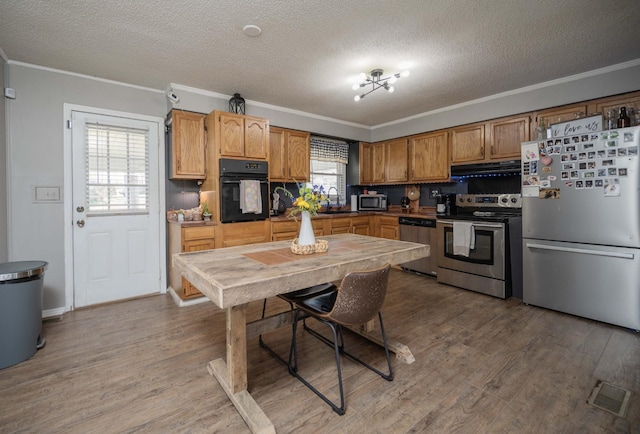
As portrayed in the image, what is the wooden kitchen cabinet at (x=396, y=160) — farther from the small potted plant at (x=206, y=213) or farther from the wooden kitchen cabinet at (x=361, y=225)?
the small potted plant at (x=206, y=213)

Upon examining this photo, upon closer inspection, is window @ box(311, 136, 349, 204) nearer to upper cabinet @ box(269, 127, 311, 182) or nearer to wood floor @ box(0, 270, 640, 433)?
upper cabinet @ box(269, 127, 311, 182)

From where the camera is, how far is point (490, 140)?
4.08 metres

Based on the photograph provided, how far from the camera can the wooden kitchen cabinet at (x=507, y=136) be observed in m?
3.78

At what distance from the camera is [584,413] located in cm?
169

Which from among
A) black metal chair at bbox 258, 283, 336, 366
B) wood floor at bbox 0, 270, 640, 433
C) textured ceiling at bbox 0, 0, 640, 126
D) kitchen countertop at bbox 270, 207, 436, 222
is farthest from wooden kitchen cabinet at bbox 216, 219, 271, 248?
textured ceiling at bbox 0, 0, 640, 126

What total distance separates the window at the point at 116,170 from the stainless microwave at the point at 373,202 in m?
3.56

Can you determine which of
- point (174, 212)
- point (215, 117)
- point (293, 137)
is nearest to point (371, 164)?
point (293, 137)

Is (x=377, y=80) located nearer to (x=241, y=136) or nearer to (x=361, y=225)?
(x=241, y=136)

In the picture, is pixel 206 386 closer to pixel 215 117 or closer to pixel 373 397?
pixel 373 397

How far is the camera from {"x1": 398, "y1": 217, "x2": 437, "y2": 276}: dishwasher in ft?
14.4

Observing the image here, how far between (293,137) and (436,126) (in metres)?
2.28

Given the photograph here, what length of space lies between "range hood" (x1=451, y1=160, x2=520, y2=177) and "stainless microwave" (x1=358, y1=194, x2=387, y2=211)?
137 centimetres

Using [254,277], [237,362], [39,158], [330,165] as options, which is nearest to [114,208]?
[39,158]

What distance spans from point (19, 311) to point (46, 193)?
1.48m
